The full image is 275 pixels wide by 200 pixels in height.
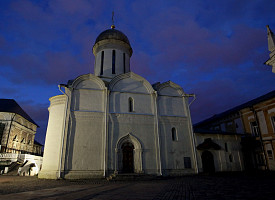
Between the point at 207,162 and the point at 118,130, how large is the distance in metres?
9.23

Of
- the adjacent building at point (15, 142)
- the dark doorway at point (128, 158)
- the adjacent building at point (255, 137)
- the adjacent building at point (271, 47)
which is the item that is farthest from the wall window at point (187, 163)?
the adjacent building at point (15, 142)

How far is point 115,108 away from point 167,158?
6.19 metres

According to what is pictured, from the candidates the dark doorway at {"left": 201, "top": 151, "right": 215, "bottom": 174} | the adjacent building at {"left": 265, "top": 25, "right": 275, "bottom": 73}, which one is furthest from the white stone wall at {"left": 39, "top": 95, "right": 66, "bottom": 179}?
the adjacent building at {"left": 265, "top": 25, "right": 275, "bottom": 73}

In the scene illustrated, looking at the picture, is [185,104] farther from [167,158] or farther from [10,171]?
[10,171]

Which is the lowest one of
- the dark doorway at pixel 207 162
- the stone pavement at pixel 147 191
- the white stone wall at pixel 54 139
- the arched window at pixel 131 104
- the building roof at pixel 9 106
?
the stone pavement at pixel 147 191

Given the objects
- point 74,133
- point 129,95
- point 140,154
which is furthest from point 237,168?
point 74,133

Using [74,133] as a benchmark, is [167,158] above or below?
below

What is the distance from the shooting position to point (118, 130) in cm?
1435

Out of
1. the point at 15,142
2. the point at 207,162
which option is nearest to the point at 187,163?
the point at 207,162

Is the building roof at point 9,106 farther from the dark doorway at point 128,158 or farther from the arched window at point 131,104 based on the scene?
the dark doorway at point 128,158

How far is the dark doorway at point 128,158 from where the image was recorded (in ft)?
45.6

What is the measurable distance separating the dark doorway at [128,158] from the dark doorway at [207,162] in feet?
23.2

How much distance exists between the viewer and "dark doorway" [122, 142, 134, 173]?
1389 centimetres

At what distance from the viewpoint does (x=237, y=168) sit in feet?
56.4
